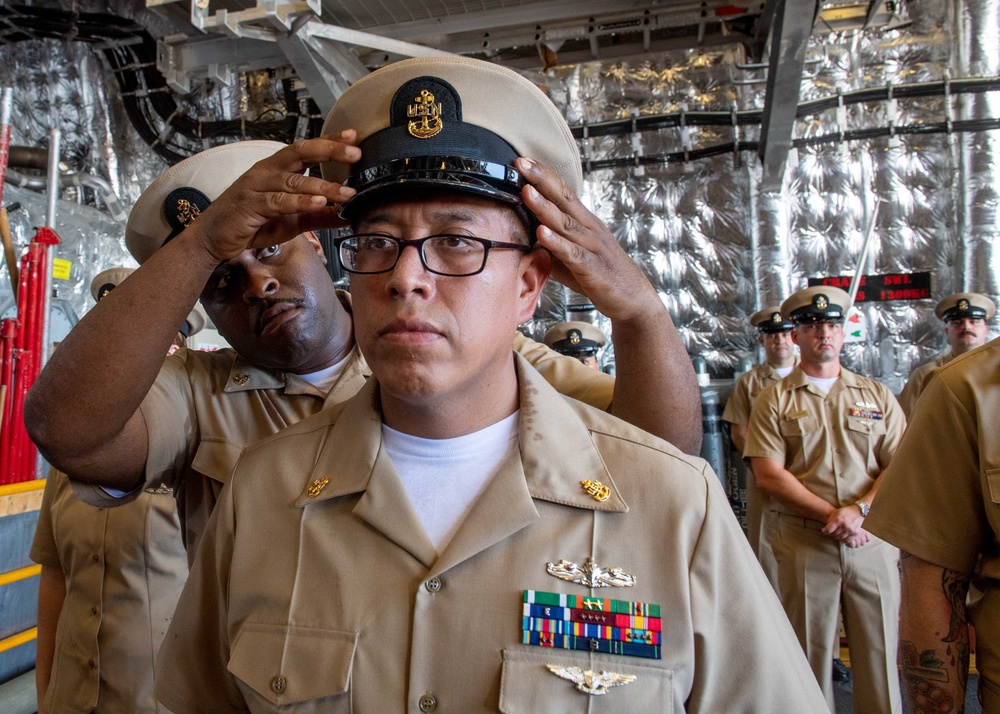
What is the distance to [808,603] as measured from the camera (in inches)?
138

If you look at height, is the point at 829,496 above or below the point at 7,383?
below

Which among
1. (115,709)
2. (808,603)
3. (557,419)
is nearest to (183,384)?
(557,419)

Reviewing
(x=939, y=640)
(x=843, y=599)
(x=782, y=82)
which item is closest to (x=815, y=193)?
(x=782, y=82)

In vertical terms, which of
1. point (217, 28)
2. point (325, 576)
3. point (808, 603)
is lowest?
point (808, 603)

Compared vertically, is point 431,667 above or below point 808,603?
above

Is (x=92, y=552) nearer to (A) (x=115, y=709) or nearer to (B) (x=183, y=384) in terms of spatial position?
(A) (x=115, y=709)

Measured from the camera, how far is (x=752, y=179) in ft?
19.0

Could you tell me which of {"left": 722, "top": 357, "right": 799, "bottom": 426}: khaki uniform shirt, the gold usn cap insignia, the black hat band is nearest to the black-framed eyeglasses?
the gold usn cap insignia

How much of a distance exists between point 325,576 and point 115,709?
1.43 m

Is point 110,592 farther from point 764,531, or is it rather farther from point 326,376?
point 764,531

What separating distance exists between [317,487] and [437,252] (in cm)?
43

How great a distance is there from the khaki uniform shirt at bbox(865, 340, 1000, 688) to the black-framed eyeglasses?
1.25 metres

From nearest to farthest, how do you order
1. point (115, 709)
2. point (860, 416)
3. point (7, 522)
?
1. point (115, 709)
2. point (7, 522)
3. point (860, 416)

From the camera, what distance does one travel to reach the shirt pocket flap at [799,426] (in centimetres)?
381
